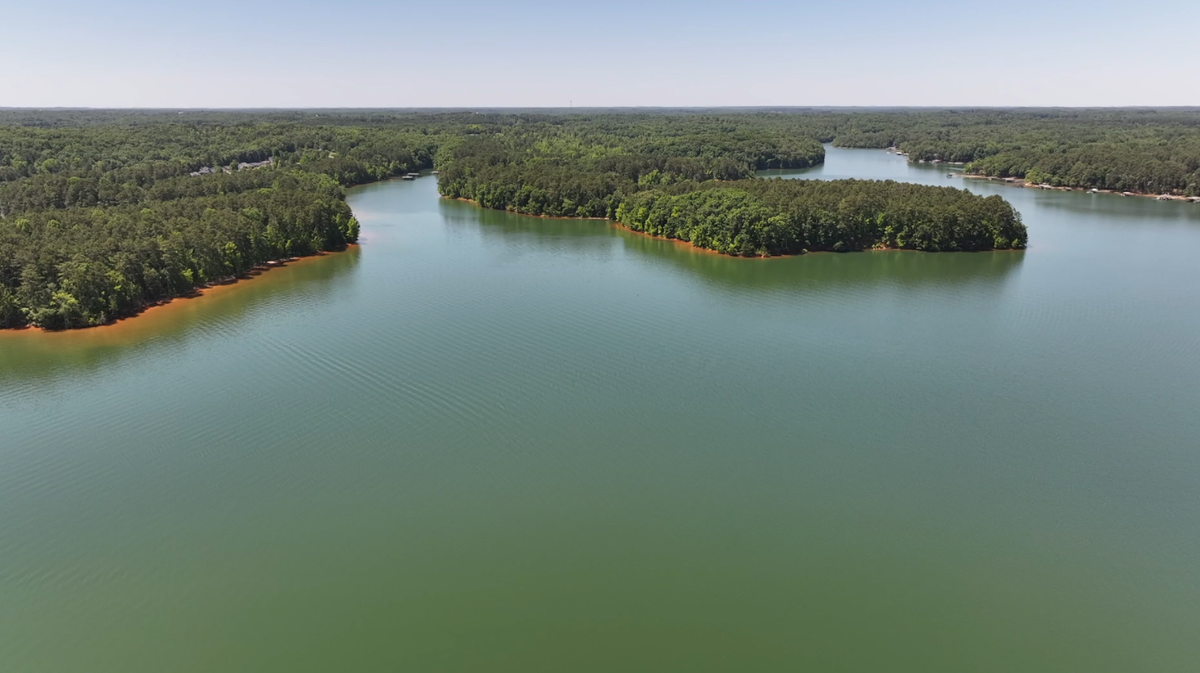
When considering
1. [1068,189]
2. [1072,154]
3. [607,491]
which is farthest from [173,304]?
[1072,154]

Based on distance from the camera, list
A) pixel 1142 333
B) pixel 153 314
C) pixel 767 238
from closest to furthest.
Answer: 1. pixel 1142 333
2. pixel 153 314
3. pixel 767 238

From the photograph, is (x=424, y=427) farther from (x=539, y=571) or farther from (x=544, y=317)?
(x=544, y=317)

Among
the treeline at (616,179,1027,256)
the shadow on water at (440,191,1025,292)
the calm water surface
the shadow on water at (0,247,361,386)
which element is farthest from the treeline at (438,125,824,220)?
the calm water surface

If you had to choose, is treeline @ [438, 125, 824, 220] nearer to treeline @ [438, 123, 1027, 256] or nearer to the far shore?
treeline @ [438, 123, 1027, 256]

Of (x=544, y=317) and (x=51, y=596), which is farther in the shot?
(x=544, y=317)

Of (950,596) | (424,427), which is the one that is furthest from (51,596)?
(950,596)

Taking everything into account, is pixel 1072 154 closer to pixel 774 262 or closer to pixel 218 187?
pixel 774 262
